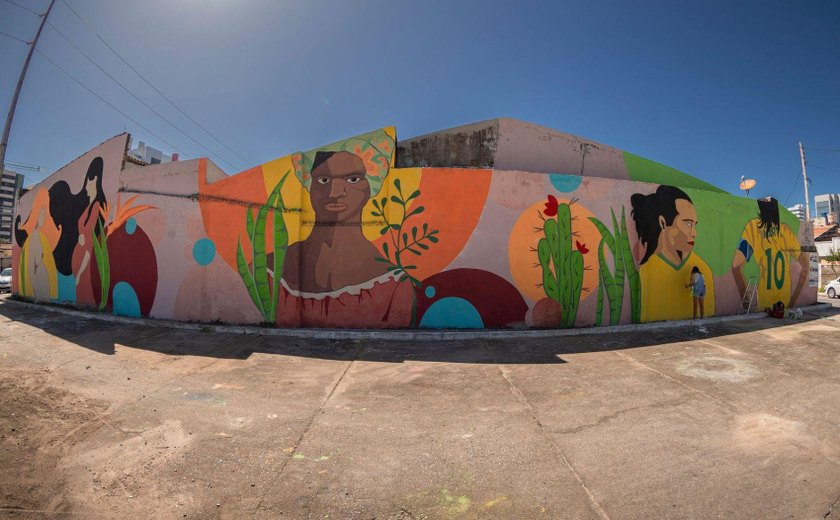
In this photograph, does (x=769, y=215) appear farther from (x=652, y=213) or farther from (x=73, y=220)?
(x=73, y=220)

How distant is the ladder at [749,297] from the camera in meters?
9.23

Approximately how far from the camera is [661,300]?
7844 mm

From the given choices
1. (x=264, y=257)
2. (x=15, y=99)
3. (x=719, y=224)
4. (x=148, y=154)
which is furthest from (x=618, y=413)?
(x=148, y=154)

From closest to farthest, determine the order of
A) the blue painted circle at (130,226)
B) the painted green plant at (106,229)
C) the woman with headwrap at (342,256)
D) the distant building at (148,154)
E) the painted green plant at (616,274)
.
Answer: the woman with headwrap at (342,256), the painted green plant at (616,274), the blue painted circle at (130,226), the painted green plant at (106,229), the distant building at (148,154)

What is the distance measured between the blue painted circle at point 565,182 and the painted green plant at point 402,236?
2980mm

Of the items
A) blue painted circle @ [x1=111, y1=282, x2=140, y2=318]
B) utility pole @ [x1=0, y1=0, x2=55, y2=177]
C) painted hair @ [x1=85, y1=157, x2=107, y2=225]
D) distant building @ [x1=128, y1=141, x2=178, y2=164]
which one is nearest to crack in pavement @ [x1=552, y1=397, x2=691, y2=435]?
blue painted circle @ [x1=111, y1=282, x2=140, y2=318]

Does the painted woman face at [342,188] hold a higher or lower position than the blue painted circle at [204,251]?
higher

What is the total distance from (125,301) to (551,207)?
33.6 ft

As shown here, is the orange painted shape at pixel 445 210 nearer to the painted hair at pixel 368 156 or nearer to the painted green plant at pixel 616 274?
the painted hair at pixel 368 156

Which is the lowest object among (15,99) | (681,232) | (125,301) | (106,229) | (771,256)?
(125,301)

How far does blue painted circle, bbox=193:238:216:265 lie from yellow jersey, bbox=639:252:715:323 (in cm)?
987

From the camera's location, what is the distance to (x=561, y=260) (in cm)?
712

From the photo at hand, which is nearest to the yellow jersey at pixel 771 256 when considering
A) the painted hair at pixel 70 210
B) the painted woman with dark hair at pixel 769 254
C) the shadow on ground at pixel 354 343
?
the painted woman with dark hair at pixel 769 254

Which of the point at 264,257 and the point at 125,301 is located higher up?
the point at 264,257
